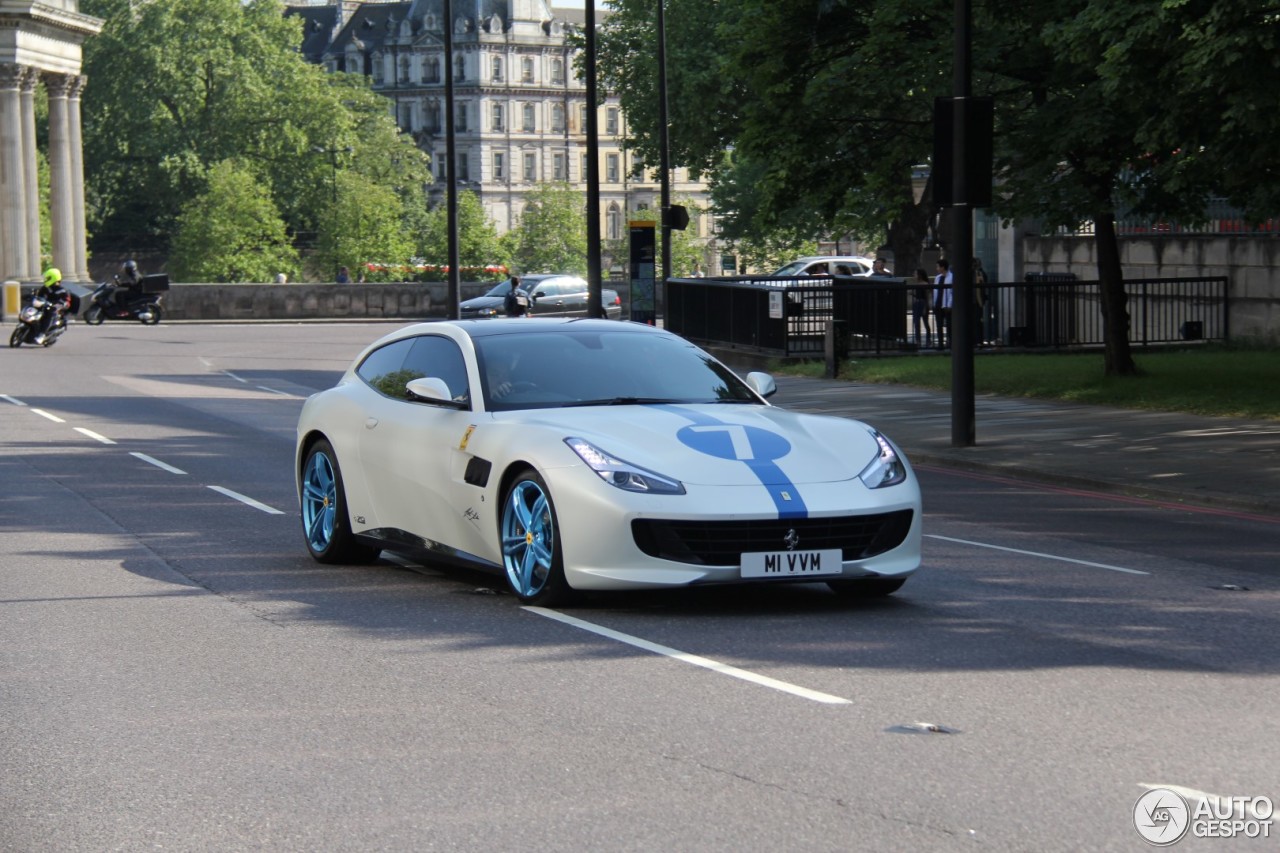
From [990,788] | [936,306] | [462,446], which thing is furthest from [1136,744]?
[936,306]

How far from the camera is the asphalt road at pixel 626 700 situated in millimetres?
5988

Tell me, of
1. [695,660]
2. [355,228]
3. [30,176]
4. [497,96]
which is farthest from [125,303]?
[497,96]

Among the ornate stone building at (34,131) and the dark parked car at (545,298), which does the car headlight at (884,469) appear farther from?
the ornate stone building at (34,131)

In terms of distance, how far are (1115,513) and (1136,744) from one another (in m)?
8.49

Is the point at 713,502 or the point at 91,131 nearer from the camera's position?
the point at 713,502

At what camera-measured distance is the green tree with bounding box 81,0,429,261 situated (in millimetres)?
112375

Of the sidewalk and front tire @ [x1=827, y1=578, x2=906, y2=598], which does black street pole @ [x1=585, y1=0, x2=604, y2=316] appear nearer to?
the sidewalk

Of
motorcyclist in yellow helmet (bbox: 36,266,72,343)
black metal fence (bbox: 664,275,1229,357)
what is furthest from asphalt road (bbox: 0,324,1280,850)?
motorcyclist in yellow helmet (bbox: 36,266,72,343)

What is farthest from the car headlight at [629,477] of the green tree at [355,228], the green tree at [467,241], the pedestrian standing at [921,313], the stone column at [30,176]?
the green tree at [467,241]

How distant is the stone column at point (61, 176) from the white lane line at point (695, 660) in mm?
77483

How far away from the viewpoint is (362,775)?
21.5 ft

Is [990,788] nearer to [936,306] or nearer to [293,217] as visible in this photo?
[936,306]

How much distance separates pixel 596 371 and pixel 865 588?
72.9 inches

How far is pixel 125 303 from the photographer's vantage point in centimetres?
6278
